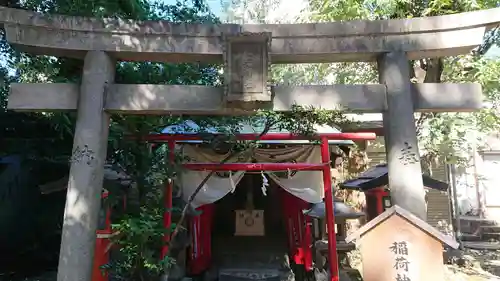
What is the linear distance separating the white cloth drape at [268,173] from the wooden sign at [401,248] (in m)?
3.29

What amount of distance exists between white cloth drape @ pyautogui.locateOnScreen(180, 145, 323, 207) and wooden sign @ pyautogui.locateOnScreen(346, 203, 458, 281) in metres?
3.29

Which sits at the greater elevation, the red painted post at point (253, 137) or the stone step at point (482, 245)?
the red painted post at point (253, 137)

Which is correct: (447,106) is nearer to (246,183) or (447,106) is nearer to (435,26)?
(435,26)

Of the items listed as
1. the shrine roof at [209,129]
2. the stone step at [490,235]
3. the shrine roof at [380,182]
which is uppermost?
the shrine roof at [209,129]

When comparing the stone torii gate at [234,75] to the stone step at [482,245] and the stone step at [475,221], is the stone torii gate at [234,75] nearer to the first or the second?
the stone step at [482,245]

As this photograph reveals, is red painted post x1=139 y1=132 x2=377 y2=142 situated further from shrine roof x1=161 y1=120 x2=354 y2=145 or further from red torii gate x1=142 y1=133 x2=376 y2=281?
shrine roof x1=161 y1=120 x2=354 y2=145

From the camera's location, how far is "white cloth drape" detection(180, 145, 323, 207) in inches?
265

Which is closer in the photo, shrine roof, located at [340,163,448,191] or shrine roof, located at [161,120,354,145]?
shrine roof, located at [161,120,354,145]

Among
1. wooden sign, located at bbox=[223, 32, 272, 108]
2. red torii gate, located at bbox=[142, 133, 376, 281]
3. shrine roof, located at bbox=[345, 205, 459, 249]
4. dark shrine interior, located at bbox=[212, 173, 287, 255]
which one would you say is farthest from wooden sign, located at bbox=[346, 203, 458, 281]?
dark shrine interior, located at bbox=[212, 173, 287, 255]

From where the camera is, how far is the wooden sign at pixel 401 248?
11.2 feet

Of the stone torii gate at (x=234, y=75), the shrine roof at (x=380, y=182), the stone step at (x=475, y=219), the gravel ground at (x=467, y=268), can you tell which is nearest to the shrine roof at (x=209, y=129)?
the shrine roof at (x=380, y=182)

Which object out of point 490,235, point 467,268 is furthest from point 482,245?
point 467,268

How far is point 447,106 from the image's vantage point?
4.43 m

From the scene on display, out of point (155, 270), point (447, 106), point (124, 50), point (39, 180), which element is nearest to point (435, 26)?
point (447, 106)
